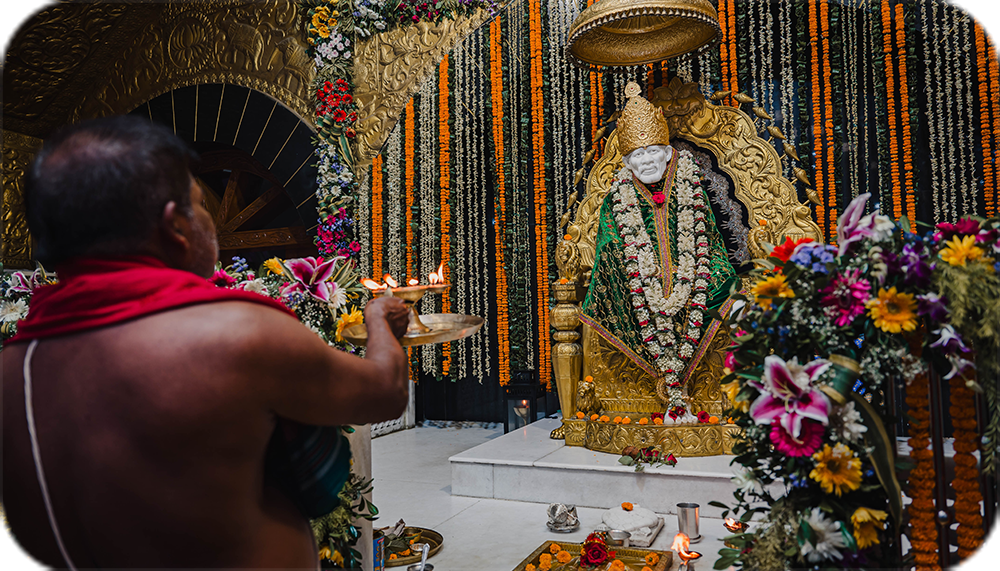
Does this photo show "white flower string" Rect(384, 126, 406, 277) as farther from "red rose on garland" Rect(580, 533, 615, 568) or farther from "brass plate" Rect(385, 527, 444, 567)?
"red rose on garland" Rect(580, 533, 615, 568)

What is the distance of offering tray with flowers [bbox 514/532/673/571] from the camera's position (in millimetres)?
3143

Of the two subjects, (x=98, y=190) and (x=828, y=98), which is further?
(x=828, y=98)

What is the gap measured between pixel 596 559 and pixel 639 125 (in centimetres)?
319

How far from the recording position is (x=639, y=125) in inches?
200

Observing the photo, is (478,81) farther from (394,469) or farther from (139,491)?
(139,491)

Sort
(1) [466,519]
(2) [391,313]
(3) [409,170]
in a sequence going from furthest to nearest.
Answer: (3) [409,170] < (1) [466,519] < (2) [391,313]

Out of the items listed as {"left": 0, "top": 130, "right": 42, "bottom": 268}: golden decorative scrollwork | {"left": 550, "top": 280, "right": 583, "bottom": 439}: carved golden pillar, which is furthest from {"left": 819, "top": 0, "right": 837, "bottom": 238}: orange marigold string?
{"left": 0, "top": 130, "right": 42, "bottom": 268}: golden decorative scrollwork

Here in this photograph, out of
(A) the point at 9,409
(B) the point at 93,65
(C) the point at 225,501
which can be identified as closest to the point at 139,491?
(C) the point at 225,501

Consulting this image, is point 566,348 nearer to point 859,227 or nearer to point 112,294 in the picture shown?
point 859,227

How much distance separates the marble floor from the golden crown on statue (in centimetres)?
257

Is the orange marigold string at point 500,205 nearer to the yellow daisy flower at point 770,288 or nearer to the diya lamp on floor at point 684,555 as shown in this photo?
the diya lamp on floor at point 684,555

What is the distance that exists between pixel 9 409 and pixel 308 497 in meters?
0.45

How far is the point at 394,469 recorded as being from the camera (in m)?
5.65

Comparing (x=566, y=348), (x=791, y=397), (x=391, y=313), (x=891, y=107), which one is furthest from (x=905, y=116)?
(x=391, y=313)
